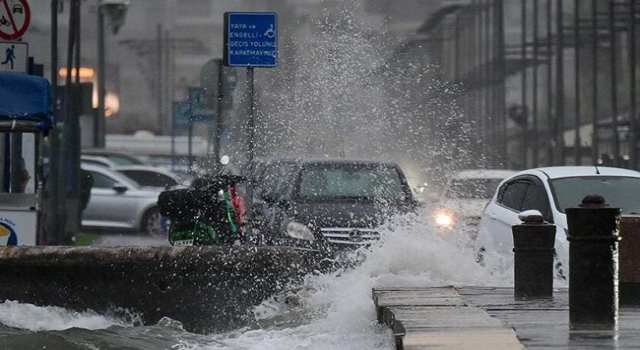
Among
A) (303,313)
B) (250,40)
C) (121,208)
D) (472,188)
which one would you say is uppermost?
(250,40)

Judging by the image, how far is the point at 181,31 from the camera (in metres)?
47.2

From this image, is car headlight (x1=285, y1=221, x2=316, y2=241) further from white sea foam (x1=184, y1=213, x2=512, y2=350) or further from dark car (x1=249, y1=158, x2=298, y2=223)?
white sea foam (x1=184, y1=213, x2=512, y2=350)

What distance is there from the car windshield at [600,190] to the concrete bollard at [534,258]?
3822 millimetres

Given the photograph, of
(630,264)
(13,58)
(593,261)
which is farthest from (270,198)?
(593,261)

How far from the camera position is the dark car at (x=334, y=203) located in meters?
14.9

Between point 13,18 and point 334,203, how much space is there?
12.4 ft

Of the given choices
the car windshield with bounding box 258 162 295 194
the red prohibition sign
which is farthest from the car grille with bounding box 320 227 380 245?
the red prohibition sign

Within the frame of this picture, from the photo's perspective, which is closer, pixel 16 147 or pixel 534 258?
pixel 534 258

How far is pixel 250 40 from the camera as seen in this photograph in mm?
17422

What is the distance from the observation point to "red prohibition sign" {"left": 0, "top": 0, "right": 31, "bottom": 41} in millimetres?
15469

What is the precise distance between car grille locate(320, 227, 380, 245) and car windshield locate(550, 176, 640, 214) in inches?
74.4

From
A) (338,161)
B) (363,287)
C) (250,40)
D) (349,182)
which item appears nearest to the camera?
(363,287)

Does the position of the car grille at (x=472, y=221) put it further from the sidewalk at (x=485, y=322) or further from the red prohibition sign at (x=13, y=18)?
the sidewalk at (x=485, y=322)

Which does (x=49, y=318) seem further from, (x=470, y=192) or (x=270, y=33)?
(x=470, y=192)
